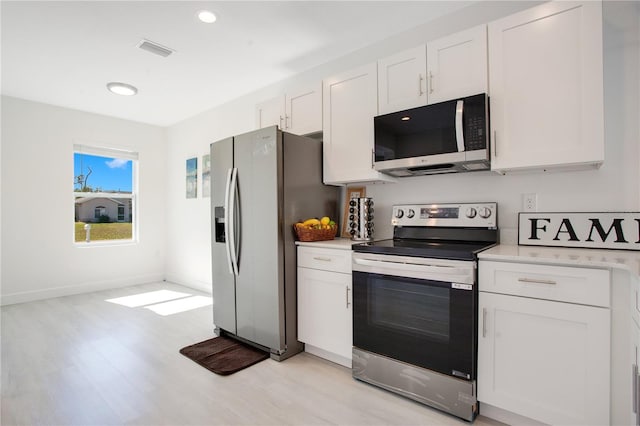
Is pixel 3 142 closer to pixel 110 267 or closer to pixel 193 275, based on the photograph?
pixel 110 267

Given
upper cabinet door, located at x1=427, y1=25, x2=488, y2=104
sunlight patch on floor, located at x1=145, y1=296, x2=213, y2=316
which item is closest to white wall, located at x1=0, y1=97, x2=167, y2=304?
sunlight patch on floor, located at x1=145, y1=296, x2=213, y2=316

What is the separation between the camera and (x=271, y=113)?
129 inches

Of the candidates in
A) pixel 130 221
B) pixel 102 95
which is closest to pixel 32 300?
pixel 130 221

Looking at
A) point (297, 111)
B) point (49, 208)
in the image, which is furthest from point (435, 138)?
point (49, 208)

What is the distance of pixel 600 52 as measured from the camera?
1.64m

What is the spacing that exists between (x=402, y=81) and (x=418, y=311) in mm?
1577

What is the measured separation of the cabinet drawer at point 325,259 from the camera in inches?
91.7

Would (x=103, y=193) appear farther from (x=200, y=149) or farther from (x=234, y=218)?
(x=234, y=218)

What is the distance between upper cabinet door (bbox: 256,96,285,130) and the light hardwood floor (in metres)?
2.13

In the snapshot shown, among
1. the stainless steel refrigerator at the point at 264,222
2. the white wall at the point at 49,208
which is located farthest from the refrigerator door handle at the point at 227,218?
the white wall at the point at 49,208

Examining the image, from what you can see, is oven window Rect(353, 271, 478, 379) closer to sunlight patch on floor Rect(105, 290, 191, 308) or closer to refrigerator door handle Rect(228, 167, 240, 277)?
refrigerator door handle Rect(228, 167, 240, 277)

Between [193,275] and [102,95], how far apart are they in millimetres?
2664

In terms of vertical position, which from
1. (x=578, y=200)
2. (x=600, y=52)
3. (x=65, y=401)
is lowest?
(x=65, y=401)

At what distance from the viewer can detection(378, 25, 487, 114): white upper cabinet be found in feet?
6.63
